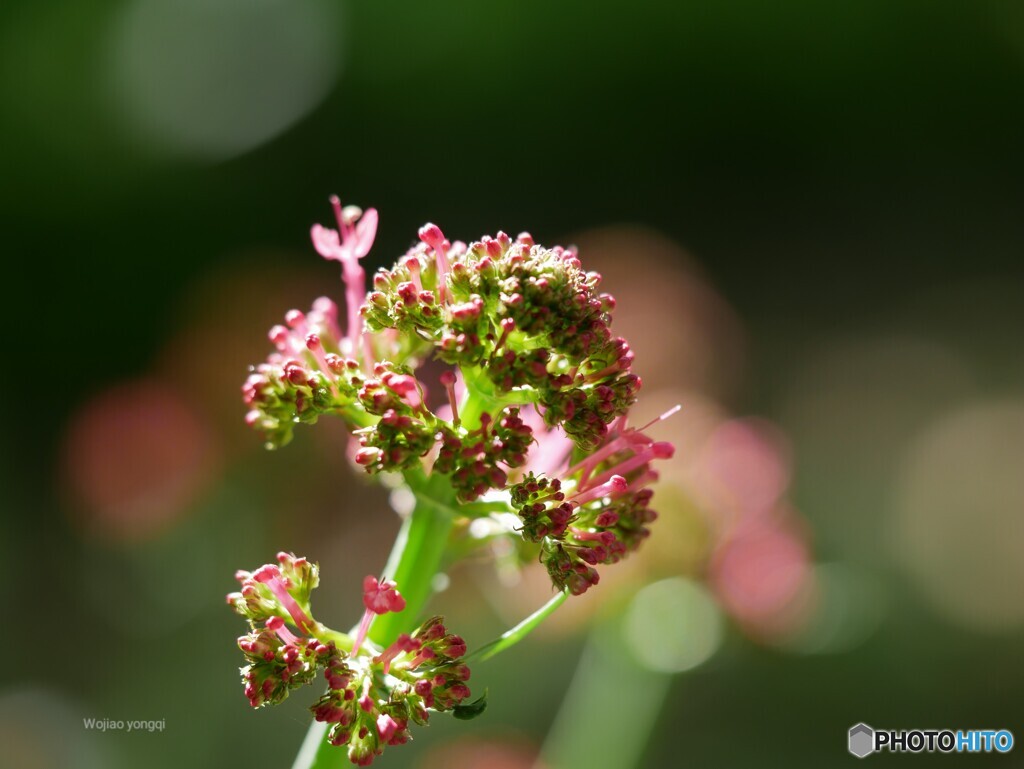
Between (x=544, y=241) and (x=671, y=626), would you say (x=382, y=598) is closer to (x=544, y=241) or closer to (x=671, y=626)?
(x=671, y=626)

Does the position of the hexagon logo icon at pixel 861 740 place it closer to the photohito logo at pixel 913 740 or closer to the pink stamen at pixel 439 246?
the photohito logo at pixel 913 740

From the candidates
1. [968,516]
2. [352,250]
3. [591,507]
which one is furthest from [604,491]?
[968,516]

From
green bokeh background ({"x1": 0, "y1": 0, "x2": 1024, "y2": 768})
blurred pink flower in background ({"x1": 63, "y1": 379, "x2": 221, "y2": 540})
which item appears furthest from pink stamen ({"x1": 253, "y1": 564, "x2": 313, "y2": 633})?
blurred pink flower in background ({"x1": 63, "y1": 379, "x2": 221, "y2": 540})

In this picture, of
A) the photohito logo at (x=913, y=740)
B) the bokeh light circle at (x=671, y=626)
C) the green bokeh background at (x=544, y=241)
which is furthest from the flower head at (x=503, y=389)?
the green bokeh background at (x=544, y=241)

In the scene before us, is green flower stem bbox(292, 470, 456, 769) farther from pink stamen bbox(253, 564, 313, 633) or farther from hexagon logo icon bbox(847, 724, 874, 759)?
hexagon logo icon bbox(847, 724, 874, 759)

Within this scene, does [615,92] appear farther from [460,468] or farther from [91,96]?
[460,468]

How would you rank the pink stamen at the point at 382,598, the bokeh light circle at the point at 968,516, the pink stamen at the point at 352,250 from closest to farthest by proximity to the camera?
the pink stamen at the point at 382,598, the pink stamen at the point at 352,250, the bokeh light circle at the point at 968,516

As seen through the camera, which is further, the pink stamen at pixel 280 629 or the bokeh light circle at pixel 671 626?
the bokeh light circle at pixel 671 626

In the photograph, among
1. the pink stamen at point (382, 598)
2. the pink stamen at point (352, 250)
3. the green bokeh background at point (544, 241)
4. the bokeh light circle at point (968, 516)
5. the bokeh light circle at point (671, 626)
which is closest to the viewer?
the pink stamen at point (382, 598)
